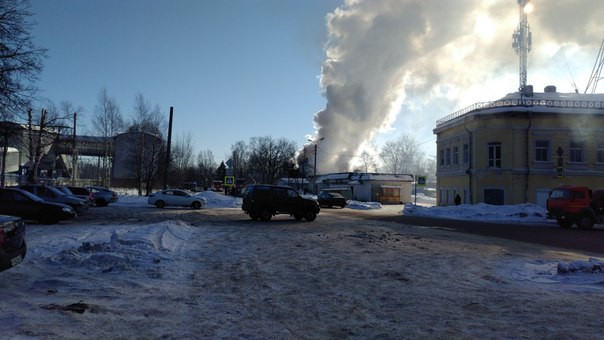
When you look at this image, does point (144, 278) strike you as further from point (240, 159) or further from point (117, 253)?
point (240, 159)

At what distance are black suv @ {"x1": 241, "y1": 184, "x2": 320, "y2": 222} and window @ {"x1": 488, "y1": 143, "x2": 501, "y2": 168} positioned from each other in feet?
74.1

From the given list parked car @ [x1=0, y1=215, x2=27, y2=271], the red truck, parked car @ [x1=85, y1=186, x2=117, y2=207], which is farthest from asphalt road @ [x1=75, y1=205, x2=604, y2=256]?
parked car @ [x1=0, y1=215, x2=27, y2=271]

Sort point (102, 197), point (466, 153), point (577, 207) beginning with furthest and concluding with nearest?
point (466, 153), point (102, 197), point (577, 207)

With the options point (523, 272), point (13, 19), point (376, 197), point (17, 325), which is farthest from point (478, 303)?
point (376, 197)

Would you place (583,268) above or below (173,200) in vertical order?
below

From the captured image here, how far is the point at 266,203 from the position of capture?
2427 cm

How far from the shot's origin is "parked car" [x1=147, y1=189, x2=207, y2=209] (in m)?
36.6

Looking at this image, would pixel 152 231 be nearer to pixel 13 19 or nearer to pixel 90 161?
pixel 13 19

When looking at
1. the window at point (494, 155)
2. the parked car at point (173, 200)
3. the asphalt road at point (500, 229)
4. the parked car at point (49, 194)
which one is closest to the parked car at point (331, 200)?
the parked car at point (173, 200)

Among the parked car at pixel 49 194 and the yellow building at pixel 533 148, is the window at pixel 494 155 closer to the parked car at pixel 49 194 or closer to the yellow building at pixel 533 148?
the yellow building at pixel 533 148

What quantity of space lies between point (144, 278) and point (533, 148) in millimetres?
39713

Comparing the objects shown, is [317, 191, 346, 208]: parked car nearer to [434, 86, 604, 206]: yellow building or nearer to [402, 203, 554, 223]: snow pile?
[402, 203, 554, 223]: snow pile

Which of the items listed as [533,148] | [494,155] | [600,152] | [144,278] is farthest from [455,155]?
[144,278]

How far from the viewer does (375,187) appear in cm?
6800
